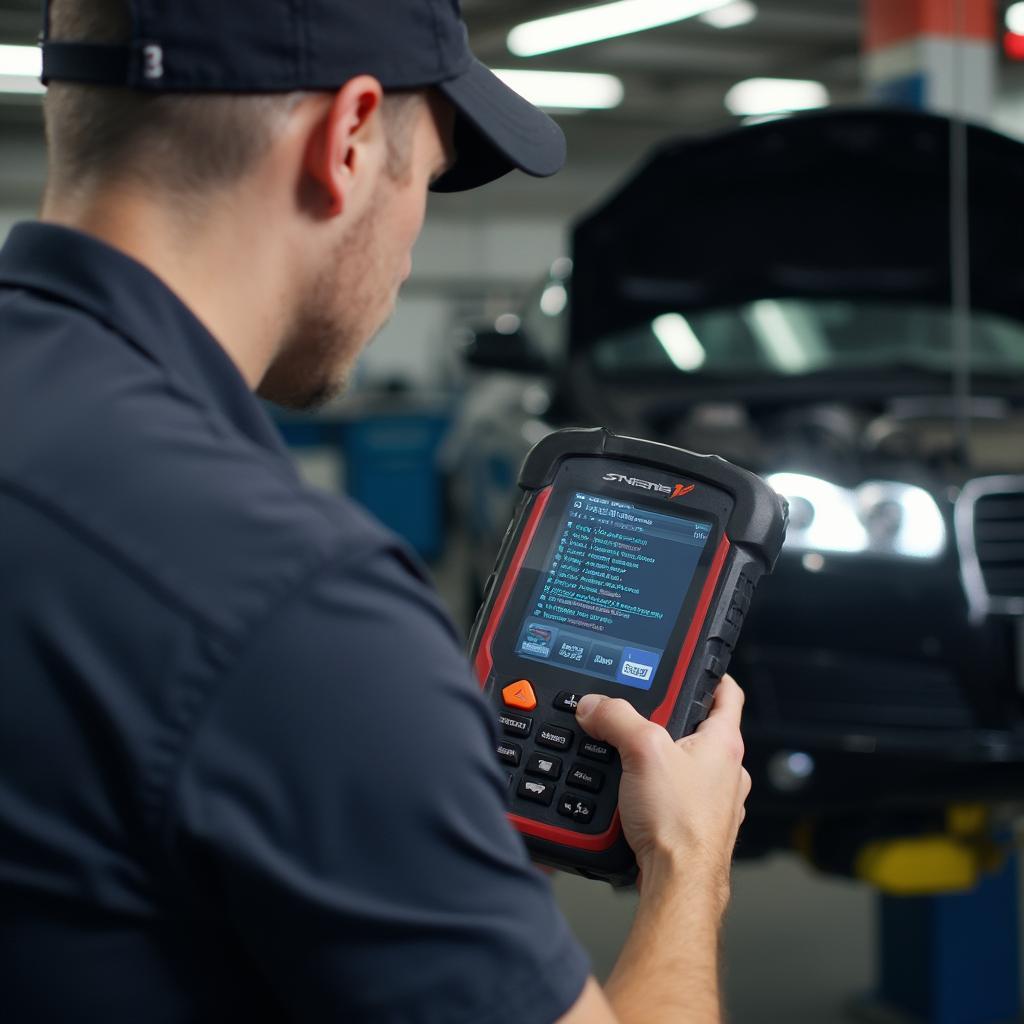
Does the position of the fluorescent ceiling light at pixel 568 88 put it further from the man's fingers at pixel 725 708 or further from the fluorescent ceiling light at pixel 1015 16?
the man's fingers at pixel 725 708

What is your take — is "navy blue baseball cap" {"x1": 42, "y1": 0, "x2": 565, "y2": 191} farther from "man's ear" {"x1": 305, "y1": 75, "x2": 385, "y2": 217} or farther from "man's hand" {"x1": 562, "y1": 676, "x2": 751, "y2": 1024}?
Result: "man's hand" {"x1": 562, "y1": 676, "x2": 751, "y2": 1024}

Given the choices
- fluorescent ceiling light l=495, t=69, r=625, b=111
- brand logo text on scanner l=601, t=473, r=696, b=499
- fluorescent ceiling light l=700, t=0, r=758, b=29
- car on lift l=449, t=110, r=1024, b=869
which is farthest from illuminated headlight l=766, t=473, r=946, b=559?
fluorescent ceiling light l=495, t=69, r=625, b=111

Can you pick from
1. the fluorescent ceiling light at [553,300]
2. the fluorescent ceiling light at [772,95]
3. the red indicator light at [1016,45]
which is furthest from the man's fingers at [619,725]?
the fluorescent ceiling light at [772,95]

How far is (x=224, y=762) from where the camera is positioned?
0.60 metres

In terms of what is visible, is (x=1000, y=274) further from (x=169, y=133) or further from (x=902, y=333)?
(x=169, y=133)

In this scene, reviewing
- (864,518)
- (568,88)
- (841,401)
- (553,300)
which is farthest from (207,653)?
(568,88)

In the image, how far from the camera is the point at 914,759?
2240 millimetres

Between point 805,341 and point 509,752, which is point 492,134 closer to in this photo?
point 509,752

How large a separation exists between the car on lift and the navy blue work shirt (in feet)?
5.63

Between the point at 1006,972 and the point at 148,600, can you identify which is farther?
the point at 1006,972

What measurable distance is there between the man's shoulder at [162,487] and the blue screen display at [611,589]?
0.40 m

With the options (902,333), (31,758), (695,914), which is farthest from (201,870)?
(902,333)

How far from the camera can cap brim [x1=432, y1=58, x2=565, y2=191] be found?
0.90m

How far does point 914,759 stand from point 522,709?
1.37m
